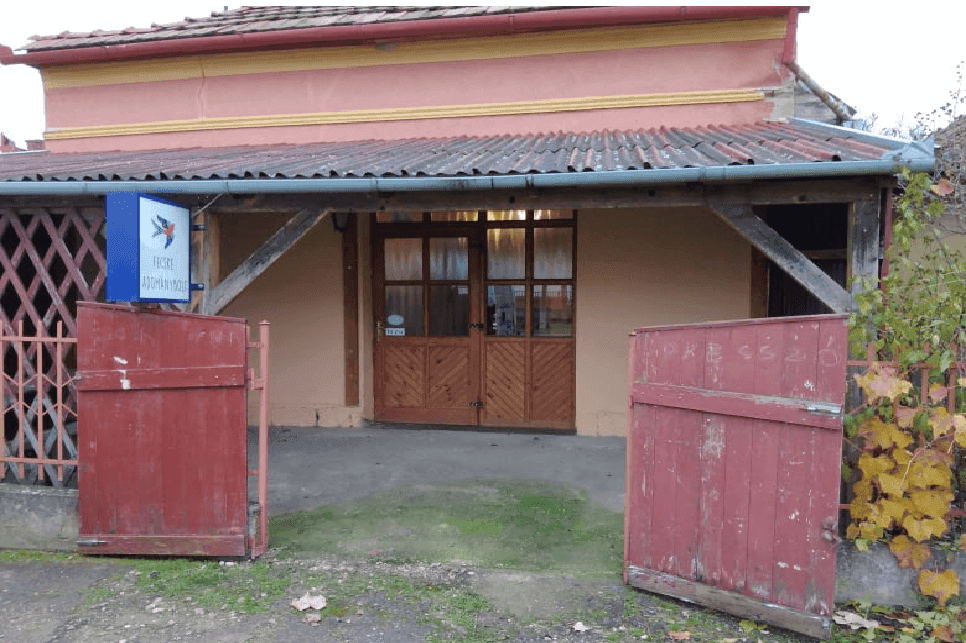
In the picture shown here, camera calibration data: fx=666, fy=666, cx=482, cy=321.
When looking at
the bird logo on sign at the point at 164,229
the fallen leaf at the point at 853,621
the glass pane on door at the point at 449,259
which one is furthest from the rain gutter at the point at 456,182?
the glass pane on door at the point at 449,259

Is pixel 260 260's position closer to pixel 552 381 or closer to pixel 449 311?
pixel 449 311

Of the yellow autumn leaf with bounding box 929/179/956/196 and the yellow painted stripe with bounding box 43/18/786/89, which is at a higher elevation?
the yellow painted stripe with bounding box 43/18/786/89

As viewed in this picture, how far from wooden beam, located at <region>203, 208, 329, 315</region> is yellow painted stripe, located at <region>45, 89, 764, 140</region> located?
288 centimetres

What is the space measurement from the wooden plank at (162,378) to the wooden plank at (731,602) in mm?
2597

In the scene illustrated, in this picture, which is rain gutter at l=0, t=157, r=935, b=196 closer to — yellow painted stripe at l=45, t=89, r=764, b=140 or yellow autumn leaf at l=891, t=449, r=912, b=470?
yellow autumn leaf at l=891, t=449, r=912, b=470

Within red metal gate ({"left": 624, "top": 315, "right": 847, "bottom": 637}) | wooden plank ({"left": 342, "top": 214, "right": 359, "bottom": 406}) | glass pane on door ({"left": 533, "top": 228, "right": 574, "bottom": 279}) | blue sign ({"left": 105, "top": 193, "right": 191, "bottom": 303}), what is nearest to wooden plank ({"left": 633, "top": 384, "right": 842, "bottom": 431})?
red metal gate ({"left": 624, "top": 315, "right": 847, "bottom": 637})

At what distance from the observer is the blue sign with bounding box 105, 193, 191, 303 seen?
12.3 feet

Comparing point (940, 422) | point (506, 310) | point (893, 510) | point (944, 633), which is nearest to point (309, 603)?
point (893, 510)

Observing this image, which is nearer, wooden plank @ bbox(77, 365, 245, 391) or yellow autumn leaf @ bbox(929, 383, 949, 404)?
yellow autumn leaf @ bbox(929, 383, 949, 404)

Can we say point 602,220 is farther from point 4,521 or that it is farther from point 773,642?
point 4,521

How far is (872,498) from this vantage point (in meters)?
3.47

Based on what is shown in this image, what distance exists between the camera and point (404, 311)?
7.59m

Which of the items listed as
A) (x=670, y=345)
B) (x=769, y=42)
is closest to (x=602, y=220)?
(x=769, y=42)

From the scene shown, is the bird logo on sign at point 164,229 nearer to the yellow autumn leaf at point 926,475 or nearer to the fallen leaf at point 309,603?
the fallen leaf at point 309,603
